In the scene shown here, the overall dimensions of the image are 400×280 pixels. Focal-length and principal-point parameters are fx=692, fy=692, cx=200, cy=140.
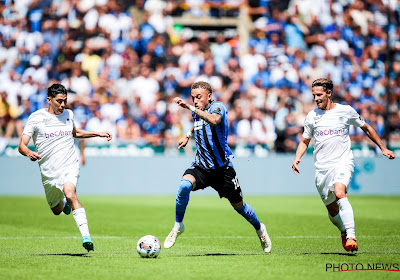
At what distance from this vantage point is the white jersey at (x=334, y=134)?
9406 millimetres

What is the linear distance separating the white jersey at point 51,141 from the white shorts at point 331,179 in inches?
134

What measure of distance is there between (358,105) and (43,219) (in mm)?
13059

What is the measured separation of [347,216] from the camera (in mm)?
8859

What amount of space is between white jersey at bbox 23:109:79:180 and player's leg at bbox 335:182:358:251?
11.8 feet

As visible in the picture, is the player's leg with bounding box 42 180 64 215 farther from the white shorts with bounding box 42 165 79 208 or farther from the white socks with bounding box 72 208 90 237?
the white socks with bounding box 72 208 90 237

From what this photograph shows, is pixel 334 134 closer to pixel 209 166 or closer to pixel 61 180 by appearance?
pixel 209 166

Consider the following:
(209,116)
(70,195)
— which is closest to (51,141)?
(70,195)

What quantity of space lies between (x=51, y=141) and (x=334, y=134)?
3.89 meters

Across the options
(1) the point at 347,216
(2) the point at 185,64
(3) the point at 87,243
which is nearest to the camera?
(3) the point at 87,243

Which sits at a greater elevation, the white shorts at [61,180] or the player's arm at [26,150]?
the player's arm at [26,150]

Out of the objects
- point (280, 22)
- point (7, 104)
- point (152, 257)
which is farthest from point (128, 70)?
point (152, 257)

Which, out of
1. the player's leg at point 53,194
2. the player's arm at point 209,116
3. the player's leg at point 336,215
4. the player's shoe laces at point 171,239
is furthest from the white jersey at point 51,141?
the player's leg at point 336,215

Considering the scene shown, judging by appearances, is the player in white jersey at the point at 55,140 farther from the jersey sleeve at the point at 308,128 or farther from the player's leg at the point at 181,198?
the jersey sleeve at the point at 308,128

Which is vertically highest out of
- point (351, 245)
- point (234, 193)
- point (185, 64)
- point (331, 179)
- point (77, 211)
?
point (185, 64)
